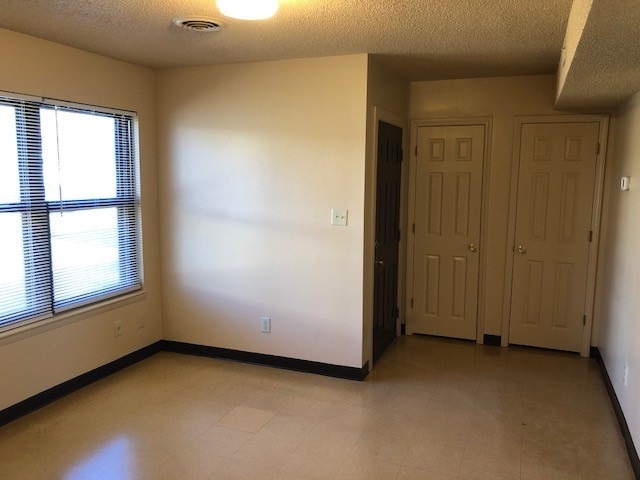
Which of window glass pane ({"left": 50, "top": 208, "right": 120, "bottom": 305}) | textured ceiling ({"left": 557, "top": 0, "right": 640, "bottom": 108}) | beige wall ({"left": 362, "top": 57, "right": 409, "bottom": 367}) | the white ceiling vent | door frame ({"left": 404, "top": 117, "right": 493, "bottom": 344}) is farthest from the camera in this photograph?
door frame ({"left": 404, "top": 117, "right": 493, "bottom": 344})

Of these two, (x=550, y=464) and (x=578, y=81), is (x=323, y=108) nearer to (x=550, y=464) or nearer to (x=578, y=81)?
(x=578, y=81)

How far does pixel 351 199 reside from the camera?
365 cm

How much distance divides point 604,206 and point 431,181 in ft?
4.60

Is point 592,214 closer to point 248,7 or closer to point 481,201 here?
point 481,201

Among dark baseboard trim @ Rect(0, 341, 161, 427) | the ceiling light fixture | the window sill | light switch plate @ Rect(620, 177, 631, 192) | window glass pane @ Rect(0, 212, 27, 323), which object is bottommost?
dark baseboard trim @ Rect(0, 341, 161, 427)

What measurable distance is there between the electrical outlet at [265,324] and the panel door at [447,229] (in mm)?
1513

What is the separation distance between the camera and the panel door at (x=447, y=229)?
4.52 meters

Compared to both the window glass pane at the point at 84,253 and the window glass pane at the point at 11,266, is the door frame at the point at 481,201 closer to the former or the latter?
the window glass pane at the point at 84,253

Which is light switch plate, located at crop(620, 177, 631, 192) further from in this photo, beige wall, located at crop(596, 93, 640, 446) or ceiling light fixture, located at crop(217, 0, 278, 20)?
ceiling light fixture, located at crop(217, 0, 278, 20)

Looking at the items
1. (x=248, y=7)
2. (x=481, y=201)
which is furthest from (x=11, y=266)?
(x=481, y=201)

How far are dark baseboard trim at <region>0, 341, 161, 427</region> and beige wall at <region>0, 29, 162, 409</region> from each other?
38mm

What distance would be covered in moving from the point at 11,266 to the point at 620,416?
3.78 metres

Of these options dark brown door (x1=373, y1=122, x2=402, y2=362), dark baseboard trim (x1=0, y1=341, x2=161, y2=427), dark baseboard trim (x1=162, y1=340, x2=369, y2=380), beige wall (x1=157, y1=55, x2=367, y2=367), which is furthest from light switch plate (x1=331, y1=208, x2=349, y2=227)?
dark baseboard trim (x1=0, y1=341, x2=161, y2=427)

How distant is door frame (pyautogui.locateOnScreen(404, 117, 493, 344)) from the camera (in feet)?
14.5
